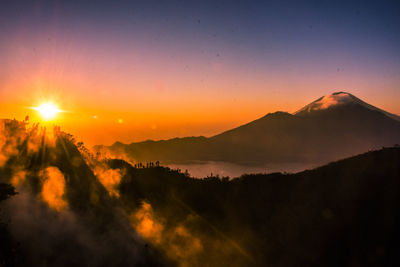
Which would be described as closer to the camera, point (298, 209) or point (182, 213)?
point (298, 209)

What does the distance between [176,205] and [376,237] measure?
28.7 meters

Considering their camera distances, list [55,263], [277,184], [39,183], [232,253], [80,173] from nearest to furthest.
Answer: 1. [55,263]
2. [39,183]
3. [80,173]
4. [232,253]
5. [277,184]

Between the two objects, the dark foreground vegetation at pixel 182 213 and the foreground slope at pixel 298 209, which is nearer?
the dark foreground vegetation at pixel 182 213

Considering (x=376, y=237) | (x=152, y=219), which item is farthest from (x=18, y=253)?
(x=376, y=237)

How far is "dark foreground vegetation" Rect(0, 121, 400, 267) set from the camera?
2138 centimetres

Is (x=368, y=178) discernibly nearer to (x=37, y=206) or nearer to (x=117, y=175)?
(x=117, y=175)

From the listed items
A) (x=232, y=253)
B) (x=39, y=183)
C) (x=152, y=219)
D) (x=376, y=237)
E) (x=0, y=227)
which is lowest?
(x=232, y=253)

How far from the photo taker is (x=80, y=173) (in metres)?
29.4

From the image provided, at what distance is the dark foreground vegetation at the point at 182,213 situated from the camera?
70.1ft

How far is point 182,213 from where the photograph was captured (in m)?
42.8

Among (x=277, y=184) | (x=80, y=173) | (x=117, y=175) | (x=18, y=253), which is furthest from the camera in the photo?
(x=277, y=184)

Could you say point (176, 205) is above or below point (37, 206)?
below

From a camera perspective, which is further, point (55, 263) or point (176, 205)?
point (176, 205)

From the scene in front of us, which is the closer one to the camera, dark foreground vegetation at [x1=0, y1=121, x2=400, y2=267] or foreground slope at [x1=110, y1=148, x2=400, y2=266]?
dark foreground vegetation at [x1=0, y1=121, x2=400, y2=267]
